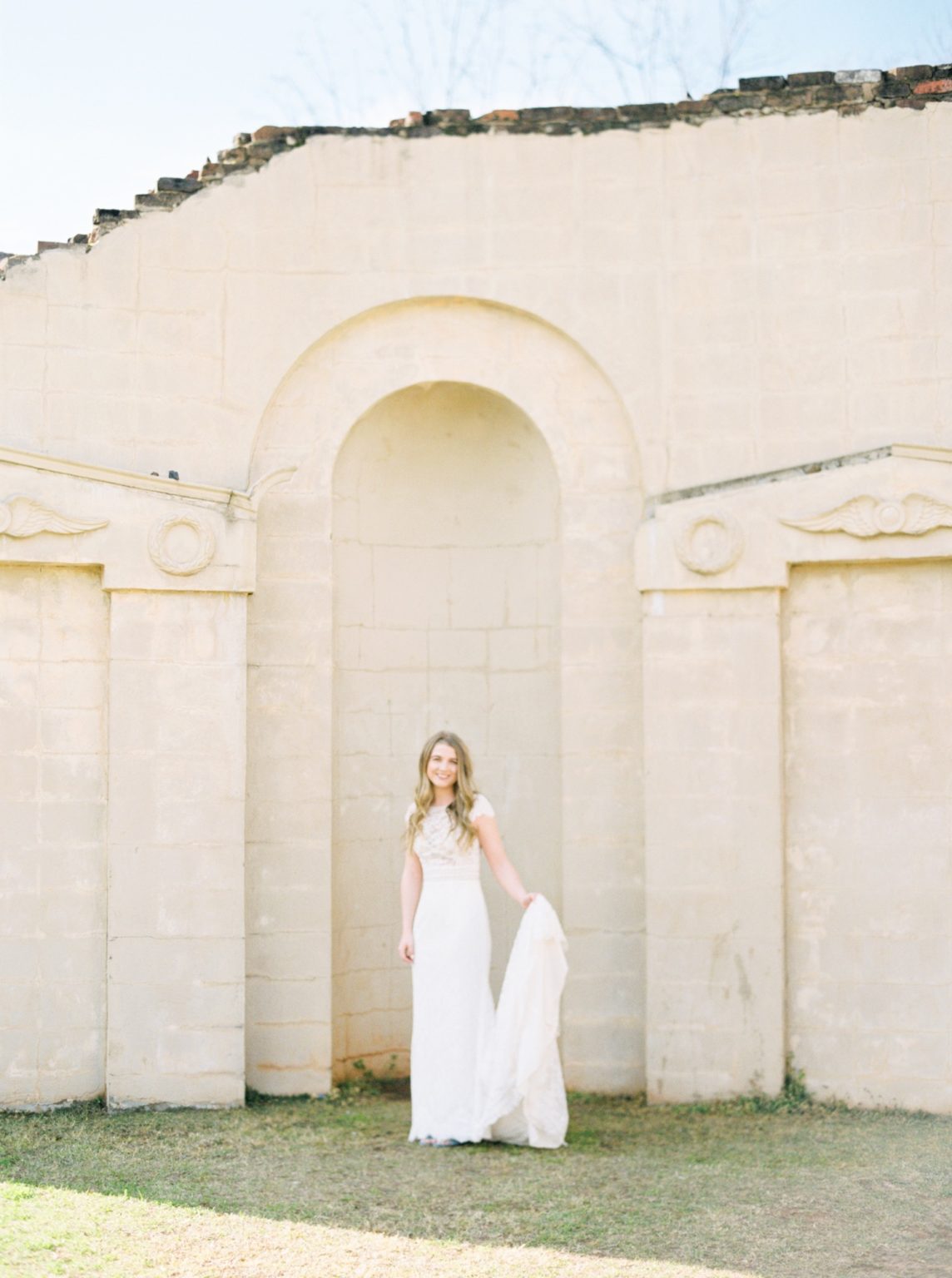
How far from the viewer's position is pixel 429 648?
31.7ft

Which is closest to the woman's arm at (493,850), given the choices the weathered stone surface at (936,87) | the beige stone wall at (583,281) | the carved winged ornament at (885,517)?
the beige stone wall at (583,281)

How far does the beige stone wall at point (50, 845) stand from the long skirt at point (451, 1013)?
2029 mm

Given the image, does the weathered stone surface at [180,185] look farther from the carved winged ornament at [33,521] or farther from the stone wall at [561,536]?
the carved winged ornament at [33,521]

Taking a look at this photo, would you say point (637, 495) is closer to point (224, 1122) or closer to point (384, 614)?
point (384, 614)

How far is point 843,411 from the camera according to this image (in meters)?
8.70

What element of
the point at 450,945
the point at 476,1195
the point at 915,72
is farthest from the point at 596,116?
the point at 476,1195

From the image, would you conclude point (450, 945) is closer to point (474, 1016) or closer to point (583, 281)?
point (474, 1016)

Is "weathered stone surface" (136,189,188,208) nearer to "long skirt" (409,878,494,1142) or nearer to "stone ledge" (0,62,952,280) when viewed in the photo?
"stone ledge" (0,62,952,280)

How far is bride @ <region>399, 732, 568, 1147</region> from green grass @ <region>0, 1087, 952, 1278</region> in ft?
0.75

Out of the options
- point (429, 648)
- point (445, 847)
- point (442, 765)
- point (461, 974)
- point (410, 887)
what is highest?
point (429, 648)

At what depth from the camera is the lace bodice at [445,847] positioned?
7.72 meters

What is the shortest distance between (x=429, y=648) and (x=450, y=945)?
8.20ft

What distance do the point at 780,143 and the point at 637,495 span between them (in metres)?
2.21

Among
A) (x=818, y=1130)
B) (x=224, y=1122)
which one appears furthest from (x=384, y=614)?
(x=818, y=1130)
